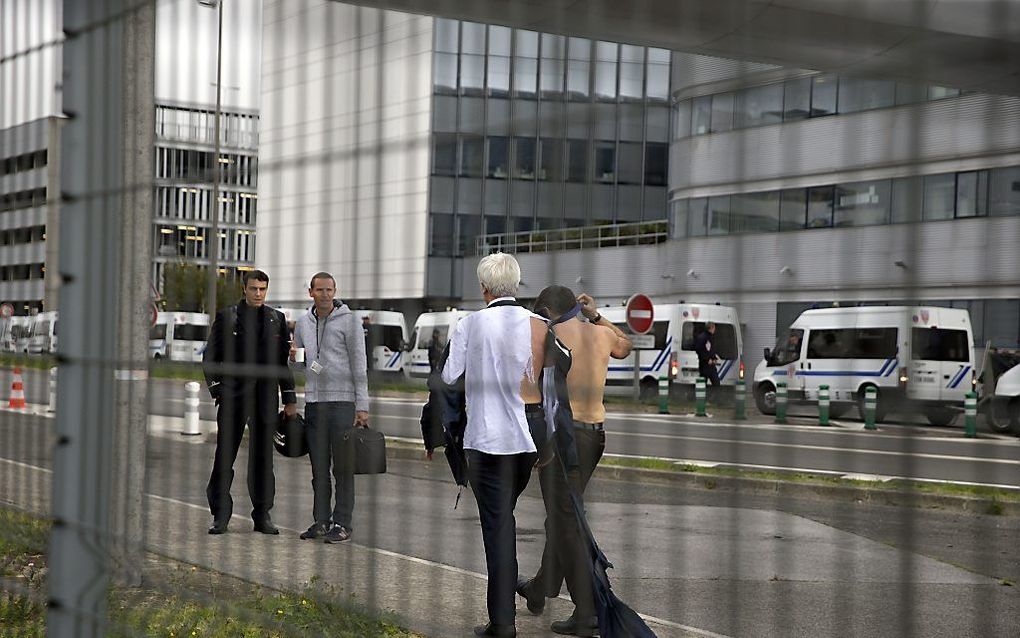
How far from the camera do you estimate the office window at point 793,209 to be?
1.36 m

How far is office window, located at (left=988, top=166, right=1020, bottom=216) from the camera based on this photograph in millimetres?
1259

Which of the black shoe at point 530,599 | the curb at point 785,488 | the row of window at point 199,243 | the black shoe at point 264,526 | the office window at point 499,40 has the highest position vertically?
the office window at point 499,40

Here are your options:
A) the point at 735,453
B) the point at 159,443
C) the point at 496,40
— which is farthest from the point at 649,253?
the point at 159,443

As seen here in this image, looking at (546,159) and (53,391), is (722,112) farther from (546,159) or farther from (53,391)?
(53,391)

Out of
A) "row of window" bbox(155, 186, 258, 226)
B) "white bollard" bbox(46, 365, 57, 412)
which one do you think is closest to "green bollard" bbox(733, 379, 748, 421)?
"row of window" bbox(155, 186, 258, 226)

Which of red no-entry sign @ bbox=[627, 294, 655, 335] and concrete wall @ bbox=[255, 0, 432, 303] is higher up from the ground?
concrete wall @ bbox=[255, 0, 432, 303]

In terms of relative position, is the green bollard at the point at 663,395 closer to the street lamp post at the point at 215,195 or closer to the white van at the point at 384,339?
the white van at the point at 384,339

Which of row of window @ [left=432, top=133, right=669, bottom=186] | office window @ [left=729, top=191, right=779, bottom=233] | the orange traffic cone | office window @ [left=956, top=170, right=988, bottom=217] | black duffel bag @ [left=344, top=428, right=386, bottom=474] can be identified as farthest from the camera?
the orange traffic cone

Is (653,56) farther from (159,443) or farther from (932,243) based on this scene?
(159,443)

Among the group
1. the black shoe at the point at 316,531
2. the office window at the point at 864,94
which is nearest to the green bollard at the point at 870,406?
the office window at the point at 864,94

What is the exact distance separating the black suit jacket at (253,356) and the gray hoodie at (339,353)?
7.1 inches

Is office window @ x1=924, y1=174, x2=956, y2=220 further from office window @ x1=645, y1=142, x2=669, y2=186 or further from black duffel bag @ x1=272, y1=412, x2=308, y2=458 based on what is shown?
black duffel bag @ x1=272, y1=412, x2=308, y2=458

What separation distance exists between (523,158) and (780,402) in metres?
0.56

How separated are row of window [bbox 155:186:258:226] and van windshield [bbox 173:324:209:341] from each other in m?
0.24
